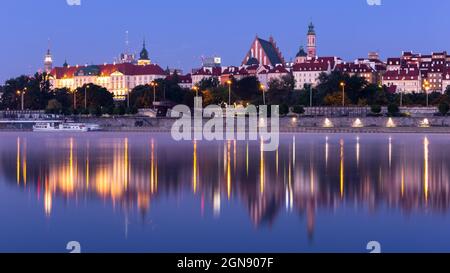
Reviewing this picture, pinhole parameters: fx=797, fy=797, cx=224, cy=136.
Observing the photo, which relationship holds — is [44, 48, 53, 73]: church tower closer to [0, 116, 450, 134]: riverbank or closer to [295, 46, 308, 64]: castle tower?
[295, 46, 308, 64]: castle tower

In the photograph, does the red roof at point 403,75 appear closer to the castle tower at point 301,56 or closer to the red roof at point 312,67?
the red roof at point 312,67

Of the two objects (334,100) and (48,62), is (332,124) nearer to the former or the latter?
(334,100)

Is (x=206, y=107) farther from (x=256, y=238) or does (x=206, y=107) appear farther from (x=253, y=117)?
(x=256, y=238)

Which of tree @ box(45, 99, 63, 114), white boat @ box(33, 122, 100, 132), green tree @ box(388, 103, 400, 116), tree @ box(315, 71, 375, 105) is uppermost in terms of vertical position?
tree @ box(315, 71, 375, 105)

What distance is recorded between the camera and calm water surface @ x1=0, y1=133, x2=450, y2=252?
30.1 ft

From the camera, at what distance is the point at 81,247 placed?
877 centimetres

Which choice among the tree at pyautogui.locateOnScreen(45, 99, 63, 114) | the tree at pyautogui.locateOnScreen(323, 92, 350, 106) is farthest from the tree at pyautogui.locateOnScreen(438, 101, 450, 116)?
the tree at pyautogui.locateOnScreen(45, 99, 63, 114)

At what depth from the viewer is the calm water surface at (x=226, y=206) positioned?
9.16 meters

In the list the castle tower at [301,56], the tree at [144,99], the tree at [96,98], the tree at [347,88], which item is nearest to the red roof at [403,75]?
the castle tower at [301,56]

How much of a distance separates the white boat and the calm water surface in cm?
3270

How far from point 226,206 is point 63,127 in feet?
141

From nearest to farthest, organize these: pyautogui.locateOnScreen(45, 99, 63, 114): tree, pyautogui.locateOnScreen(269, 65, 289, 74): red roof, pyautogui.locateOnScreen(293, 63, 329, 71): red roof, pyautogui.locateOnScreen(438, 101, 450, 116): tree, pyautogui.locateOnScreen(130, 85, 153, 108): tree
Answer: pyautogui.locateOnScreen(438, 101, 450, 116): tree
pyautogui.locateOnScreen(130, 85, 153, 108): tree
pyautogui.locateOnScreen(45, 99, 63, 114): tree
pyautogui.locateOnScreen(293, 63, 329, 71): red roof
pyautogui.locateOnScreen(269, 65, 289, 74): red roof

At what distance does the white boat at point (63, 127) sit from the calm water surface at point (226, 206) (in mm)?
32698
